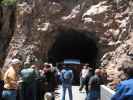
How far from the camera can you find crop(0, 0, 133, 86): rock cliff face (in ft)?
89.7

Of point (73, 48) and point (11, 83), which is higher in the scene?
point (73, 48)

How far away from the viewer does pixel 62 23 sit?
28250 millimetres

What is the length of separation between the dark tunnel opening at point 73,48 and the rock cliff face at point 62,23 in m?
1.90

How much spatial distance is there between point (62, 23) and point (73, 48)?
7429mm

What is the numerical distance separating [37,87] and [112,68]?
1525 cm

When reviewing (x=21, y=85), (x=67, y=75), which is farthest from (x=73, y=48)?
(x=21, y=85)

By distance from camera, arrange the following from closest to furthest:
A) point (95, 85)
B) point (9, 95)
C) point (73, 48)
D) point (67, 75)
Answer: point (9, 95) → point (95, 85) → point (67, 75) → point (73, 48)

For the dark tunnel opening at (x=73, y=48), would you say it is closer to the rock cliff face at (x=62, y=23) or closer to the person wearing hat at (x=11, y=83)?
the rock cliff face at (x=62, y=23)

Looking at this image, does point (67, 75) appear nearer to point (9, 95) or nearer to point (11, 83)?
point (11, 83)

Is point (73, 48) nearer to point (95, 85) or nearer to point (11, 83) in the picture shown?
point (95, 85)

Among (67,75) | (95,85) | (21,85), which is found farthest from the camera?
(67,75)

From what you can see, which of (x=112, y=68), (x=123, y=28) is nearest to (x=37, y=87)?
(x=112, y=68)

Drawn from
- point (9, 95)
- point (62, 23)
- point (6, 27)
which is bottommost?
point (9, 95)

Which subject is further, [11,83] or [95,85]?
[95,85]
